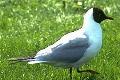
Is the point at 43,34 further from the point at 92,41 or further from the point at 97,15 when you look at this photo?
the point at 92,41

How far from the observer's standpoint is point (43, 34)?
1111cm

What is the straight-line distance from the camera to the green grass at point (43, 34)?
327 inches

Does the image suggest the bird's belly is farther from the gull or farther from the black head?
the black head

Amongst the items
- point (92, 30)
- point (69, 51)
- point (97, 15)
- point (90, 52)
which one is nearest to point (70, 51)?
point (69, 51)

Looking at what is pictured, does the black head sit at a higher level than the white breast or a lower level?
higher

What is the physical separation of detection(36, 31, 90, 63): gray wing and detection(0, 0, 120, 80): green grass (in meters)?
0.51

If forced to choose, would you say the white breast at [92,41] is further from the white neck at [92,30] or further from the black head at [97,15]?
the black head at [97,15]

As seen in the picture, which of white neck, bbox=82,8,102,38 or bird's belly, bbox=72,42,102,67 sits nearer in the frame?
bird's belly, bbox=72,42,102,67

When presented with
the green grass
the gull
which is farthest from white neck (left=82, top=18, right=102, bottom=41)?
the green grass

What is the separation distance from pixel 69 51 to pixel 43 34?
348 cm

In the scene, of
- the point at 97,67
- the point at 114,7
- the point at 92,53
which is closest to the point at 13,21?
the point at 114,7

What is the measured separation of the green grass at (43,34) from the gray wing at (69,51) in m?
0.51

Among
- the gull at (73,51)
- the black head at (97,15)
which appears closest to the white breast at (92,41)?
the gull at (73,51)

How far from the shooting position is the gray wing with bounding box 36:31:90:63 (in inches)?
300
